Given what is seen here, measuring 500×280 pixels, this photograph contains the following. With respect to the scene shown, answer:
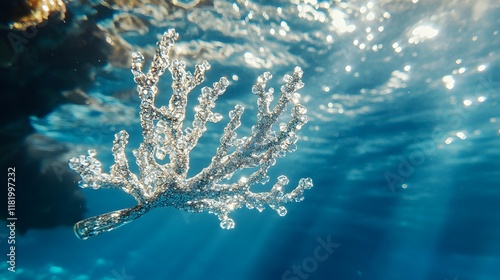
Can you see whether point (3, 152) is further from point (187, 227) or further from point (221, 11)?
point (187, 227)

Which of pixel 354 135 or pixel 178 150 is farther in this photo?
pixel 354 135

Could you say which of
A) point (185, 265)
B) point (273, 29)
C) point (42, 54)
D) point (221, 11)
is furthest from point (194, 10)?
point (185, 265)

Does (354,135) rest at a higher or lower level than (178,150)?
higher

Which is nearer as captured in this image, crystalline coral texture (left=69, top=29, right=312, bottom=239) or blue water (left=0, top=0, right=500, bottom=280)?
crystalline coral texture (left=69, top=29, right=312, bottom=239)

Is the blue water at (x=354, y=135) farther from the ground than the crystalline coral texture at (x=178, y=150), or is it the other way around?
the blue water at (x=354, y=135)

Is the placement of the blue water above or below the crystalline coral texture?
above
